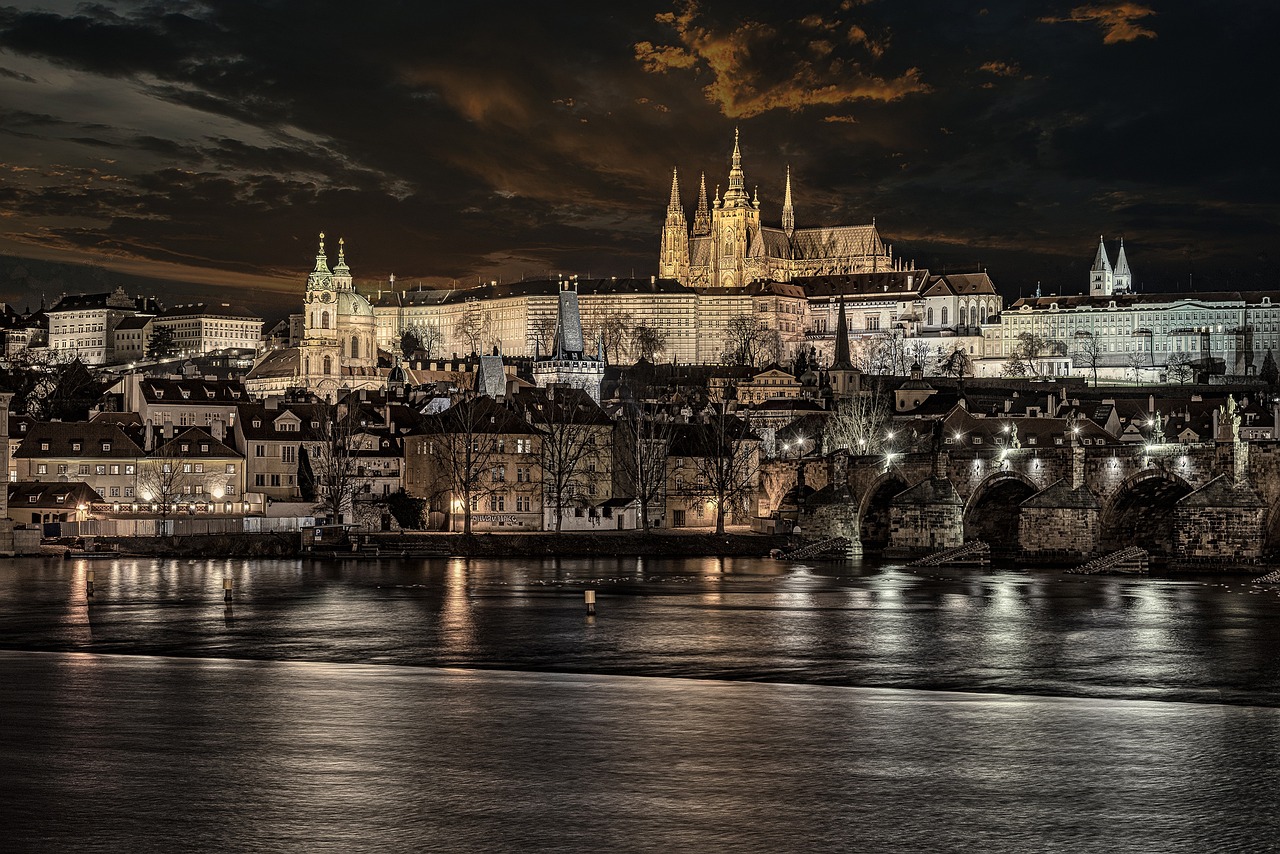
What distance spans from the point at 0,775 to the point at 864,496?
58.6 meters

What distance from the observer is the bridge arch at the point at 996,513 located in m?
69.3

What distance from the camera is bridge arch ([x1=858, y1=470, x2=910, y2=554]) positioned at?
74688 millimetres

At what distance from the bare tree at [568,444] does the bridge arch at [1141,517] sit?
2292 cm

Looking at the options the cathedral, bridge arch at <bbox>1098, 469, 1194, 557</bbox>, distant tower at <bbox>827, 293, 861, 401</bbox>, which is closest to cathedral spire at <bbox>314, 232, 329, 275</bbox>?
the cathedral

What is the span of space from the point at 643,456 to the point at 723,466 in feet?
16.7

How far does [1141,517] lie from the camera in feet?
210

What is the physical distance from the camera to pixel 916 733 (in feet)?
72.0

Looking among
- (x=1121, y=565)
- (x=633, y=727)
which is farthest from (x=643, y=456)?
(x=633, y=727)

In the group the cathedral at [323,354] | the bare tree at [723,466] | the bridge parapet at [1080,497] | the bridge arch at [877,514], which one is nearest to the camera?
the bridge parapet at [1080,497]

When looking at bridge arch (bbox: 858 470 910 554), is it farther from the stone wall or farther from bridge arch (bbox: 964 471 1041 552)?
the stone wall

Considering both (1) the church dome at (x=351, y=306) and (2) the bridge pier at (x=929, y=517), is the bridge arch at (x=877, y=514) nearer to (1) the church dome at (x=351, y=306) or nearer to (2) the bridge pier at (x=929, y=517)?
(2) the bridge pier at (x=929, y=517)

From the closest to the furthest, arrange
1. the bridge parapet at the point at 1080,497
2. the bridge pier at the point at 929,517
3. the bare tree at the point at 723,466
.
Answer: the bridge parapet at the point at 1080,497, the bridge pier at the point at 929,517, the bare tree at the point at 723,466

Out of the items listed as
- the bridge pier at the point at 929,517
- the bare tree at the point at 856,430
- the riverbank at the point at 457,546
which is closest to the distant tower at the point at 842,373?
the bare tree at the point at 856,430

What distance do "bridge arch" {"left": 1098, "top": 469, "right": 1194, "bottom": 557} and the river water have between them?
61.3 feet
